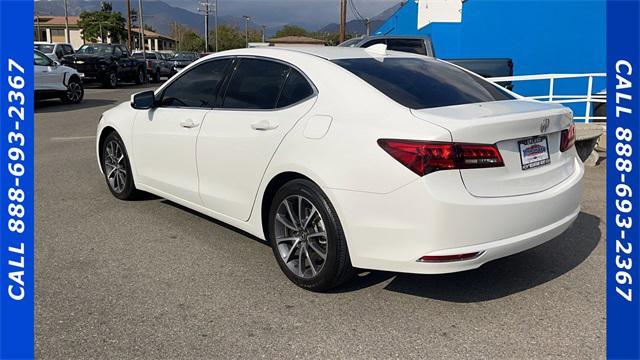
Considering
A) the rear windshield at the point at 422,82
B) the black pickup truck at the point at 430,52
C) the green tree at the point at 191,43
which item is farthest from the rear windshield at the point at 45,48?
the green tree at the point at 191,43

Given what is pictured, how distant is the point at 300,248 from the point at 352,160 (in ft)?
2.85

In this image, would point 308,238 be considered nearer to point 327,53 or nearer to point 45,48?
point 327,53

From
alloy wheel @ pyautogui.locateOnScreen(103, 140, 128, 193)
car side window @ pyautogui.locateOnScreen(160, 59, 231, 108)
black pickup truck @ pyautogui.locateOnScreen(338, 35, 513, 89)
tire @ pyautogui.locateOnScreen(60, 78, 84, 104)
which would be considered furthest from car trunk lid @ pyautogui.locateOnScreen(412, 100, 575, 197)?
tire @ pyautogui.locateOnScreen(60, 78, 84, 104)

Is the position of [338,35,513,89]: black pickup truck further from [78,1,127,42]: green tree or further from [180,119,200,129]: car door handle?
[78,1,127,42]: green tree

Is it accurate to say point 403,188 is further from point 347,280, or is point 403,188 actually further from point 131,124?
point 131,124

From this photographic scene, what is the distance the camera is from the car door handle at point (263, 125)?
3901mm

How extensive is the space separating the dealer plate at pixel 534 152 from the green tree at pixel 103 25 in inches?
3589

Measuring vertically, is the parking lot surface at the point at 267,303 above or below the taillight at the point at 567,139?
below

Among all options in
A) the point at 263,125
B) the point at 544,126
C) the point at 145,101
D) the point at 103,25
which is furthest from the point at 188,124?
the point at 103,25

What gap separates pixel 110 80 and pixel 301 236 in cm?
2224

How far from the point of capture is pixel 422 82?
3857 mm

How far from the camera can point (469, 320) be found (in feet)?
11.1

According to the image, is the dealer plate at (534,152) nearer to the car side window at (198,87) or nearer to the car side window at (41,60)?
the car side window at (198,87)

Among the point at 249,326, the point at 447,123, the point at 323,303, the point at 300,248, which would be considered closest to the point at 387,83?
the point at 447,123
